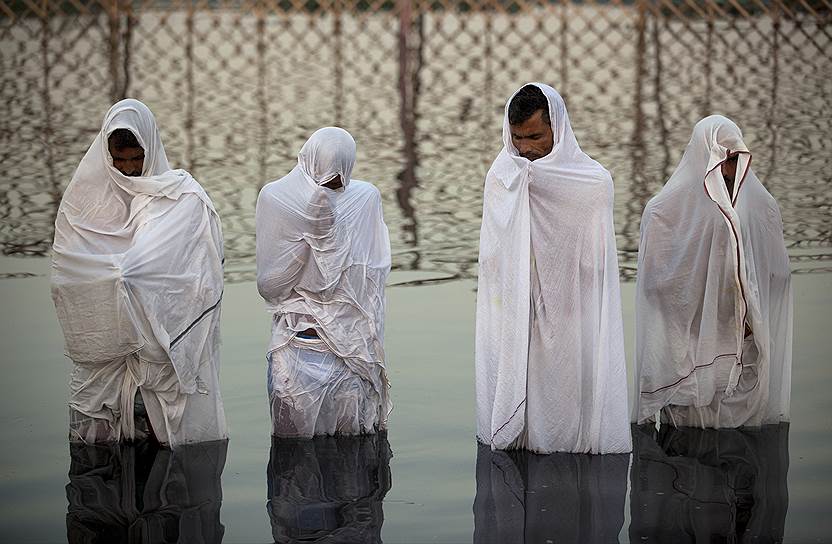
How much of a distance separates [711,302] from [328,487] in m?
1.49

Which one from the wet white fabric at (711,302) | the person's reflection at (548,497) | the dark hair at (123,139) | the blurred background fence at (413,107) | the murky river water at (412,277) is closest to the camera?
the person's reflection at (548,497)

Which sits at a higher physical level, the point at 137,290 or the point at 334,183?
the point at 334,183

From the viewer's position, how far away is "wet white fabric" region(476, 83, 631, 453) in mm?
4422

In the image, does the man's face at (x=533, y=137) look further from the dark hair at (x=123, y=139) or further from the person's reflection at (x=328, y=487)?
the dark hair at (x=123, y=139)

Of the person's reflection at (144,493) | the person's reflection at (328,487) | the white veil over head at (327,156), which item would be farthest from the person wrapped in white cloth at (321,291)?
the person's reflection at (144,493)

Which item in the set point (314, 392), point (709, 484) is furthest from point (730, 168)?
point (314, 392)

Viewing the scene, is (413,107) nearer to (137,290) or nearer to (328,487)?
(137,290)

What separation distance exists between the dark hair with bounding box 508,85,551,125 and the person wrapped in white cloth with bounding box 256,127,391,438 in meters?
0.59

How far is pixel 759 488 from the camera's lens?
4301 millimetres

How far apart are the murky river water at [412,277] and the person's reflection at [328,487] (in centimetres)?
1

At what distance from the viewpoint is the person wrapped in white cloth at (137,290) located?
4434 millimetres

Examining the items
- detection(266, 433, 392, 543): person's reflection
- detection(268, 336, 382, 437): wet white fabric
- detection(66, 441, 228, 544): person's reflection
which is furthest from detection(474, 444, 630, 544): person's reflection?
detection(66, 441, 228, 544): person's reflection

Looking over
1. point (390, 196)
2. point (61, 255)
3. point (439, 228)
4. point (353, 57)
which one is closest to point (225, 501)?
point (61, 255)

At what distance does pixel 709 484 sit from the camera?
14.2ft
